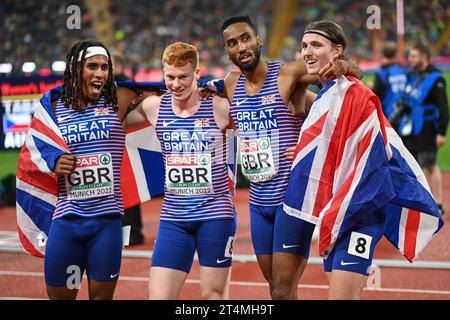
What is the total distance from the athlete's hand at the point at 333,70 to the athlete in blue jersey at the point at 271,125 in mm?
414

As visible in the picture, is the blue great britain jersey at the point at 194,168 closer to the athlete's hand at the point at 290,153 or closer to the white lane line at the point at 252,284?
the athlete's hand at the point at 290,153

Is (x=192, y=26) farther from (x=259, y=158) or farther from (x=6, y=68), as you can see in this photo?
(x=259, y=158)

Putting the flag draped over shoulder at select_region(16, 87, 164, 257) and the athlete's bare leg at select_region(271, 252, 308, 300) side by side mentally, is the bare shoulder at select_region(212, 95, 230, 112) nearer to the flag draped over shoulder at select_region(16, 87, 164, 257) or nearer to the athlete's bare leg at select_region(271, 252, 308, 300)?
the flag draped over shoulder at select_region(16, 87, 164, 257)

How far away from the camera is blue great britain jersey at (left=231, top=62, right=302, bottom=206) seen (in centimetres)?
541

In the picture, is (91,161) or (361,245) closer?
(361,245)

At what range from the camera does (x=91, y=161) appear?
16.9ft

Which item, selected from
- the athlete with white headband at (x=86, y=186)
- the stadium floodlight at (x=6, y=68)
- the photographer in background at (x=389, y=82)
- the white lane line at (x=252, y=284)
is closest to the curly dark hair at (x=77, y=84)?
the athlete with white headband at (x=86, y=186)

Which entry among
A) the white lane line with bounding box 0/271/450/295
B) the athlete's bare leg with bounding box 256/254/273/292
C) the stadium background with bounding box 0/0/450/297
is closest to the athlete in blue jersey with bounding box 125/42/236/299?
the athlete's bare leg with bounding box 256/254/273/292

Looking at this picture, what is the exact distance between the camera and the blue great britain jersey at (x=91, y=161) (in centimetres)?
514

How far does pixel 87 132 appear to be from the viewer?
5141mm

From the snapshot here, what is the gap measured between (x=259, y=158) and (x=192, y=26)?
895 inches

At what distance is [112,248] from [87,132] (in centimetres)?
71

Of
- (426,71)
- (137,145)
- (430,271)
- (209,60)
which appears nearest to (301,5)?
(209,60)

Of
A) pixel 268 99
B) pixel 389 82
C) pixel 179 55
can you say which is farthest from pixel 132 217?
pixel 179 55
